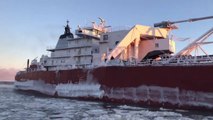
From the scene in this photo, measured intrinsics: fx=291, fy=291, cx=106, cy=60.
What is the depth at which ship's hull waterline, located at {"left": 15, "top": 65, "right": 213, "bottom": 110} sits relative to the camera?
21.0 meters

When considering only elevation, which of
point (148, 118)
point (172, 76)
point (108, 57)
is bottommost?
point (148, 118)

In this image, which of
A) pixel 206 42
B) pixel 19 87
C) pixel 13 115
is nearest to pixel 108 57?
pixel 206 42

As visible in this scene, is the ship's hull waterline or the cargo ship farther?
the cargo ship

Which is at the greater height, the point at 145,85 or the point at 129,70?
the point at 129,70

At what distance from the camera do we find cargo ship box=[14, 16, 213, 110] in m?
21.7

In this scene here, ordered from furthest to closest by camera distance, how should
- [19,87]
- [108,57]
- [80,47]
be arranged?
[19,87]
[80,47]
[108,57]

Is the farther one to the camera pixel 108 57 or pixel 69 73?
pixel 69 73

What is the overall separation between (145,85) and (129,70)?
222cm

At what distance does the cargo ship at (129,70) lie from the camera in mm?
21688

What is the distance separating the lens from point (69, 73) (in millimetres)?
32688

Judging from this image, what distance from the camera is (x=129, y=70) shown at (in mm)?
25797

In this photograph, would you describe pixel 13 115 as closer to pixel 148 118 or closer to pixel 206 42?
pixel 148 118

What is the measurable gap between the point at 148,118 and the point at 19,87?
3426cm

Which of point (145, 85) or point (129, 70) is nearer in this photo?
point (145, 85)
